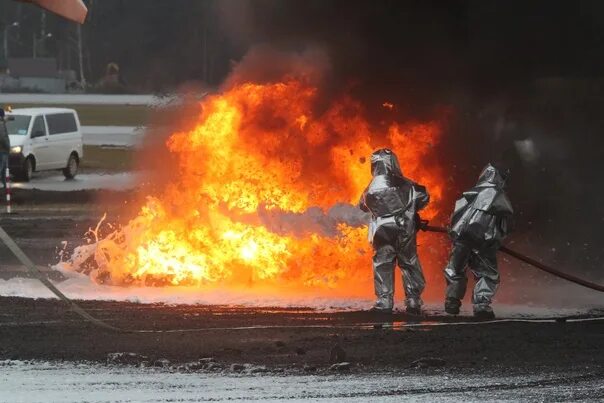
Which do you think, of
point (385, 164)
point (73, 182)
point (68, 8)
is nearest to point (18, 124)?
point (73, 182)

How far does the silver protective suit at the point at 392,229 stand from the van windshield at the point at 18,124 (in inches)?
779

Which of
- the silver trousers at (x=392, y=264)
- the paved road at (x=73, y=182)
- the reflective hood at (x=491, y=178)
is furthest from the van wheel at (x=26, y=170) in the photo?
the reflective hood at (x=491, y=178)

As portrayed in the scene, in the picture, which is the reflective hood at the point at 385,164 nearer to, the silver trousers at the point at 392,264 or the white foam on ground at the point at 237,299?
the silver trousers at the point at 392,264

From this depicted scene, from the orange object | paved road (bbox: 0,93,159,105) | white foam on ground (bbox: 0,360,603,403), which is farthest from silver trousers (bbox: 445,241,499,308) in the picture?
paved road (bbox: 0,93,159,105)

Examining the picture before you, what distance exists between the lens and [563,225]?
17.2 meters

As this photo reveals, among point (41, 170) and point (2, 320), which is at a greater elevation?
point (41, 170)

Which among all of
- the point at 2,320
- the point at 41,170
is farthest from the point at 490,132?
the point at 41,170

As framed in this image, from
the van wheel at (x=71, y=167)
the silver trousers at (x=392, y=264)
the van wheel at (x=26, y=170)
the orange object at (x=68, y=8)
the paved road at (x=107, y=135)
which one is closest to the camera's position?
the silver trousers at (x=392, y=264)

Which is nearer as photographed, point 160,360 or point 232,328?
point 160,360

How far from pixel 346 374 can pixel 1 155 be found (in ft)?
59.0

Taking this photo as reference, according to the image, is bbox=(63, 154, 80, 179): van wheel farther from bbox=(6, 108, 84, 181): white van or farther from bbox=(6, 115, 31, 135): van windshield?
bbox=(6, 115, 31, 135): van windshield

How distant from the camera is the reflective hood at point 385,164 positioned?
1156 cm

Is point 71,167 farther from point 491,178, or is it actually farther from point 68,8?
point 491,178

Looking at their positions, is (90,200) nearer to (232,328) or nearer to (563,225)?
(563,225)
